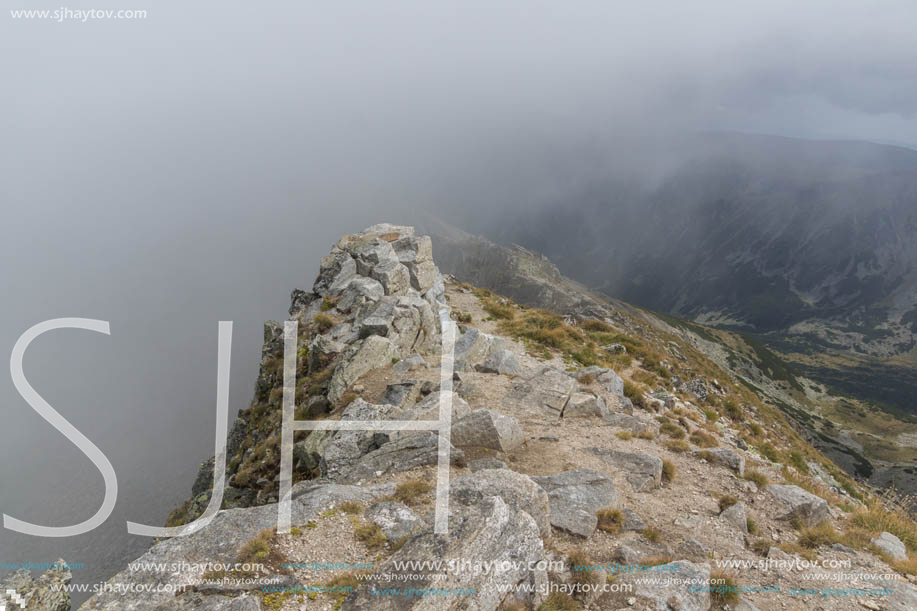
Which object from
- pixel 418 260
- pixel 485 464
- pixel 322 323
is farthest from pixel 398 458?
pixel 418 260

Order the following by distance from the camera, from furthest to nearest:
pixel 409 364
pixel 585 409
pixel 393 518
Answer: pixel 409 364, pixel 585 409, pixel 393 518

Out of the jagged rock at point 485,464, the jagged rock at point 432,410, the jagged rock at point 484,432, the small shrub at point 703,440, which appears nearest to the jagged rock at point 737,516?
the small shrub at point 703,440

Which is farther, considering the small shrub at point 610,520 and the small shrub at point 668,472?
the small shrub at point 668,472

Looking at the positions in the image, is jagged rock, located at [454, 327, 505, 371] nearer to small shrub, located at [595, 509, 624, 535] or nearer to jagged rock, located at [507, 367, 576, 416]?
jagged rock, located at [507, 367, 576, 416]

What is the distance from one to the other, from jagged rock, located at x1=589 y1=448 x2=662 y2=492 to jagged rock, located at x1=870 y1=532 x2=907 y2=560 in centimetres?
509

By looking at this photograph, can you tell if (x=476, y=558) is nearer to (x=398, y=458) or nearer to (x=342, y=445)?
(x=398, y=458)

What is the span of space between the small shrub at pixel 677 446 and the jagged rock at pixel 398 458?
8157mm

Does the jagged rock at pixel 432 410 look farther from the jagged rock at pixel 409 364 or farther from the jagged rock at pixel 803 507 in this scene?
the jagged rock at pixel 803 507

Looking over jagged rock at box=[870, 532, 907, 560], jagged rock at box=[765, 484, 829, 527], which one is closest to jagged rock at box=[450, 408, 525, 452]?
jagged rock at box=[765, 484, 829, 527]

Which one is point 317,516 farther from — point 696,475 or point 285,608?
point 696,475

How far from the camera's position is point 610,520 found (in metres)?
11.1

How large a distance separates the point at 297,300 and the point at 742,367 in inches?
6821

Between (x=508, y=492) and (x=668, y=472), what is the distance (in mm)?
7006

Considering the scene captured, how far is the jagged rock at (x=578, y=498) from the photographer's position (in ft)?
35.4
